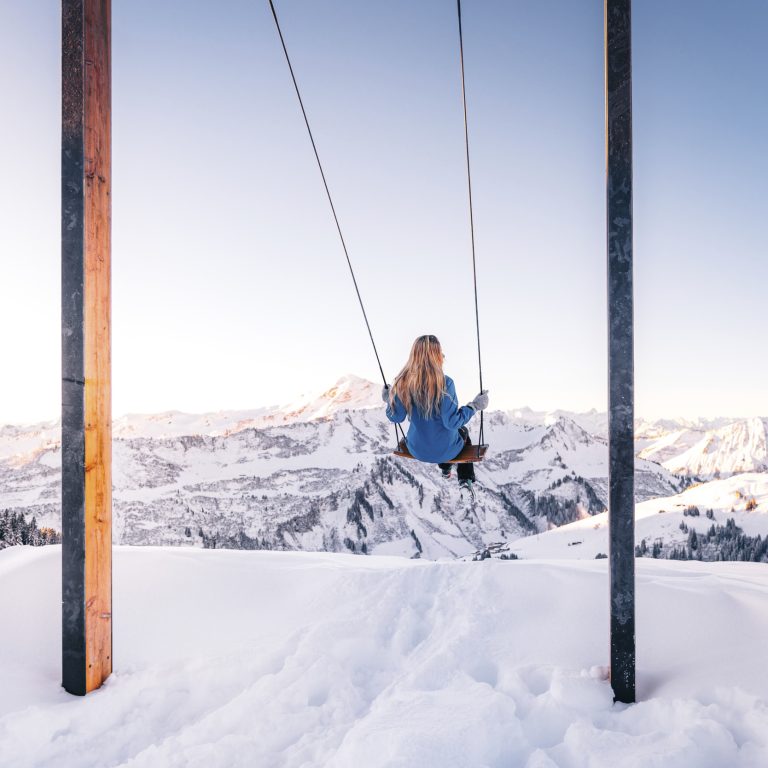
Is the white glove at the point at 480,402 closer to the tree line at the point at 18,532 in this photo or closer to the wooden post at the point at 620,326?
the wooden post at the point at 620,326

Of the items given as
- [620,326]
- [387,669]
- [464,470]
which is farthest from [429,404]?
[387,669]

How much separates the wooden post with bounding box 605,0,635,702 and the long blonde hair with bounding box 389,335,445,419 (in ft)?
4.12

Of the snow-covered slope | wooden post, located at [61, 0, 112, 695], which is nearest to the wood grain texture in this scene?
wooden post, located at [61, 0, 112, 695]

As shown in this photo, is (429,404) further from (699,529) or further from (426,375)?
(699,529)

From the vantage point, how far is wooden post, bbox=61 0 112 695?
2.07 meters

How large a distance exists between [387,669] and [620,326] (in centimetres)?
186

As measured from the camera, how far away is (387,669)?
2207mm

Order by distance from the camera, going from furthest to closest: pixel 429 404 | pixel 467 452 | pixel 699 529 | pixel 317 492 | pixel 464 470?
1. pixel 317 492
2. pixel 699 529
3. pixel 464 470
4. pixel 467 452
5. pixel 429 404

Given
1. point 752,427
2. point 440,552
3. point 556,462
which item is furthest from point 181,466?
point 752,427

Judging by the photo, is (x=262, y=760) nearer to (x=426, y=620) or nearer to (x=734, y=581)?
(x=426, y=620)

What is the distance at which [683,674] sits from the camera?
1975 millimetres

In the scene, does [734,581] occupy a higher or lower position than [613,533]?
lower

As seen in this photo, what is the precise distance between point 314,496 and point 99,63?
8204cm

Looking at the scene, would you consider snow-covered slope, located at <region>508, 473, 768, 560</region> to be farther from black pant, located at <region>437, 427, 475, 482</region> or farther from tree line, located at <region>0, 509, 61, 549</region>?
tree line, located at <region>0, 509, 61, 549</region>
